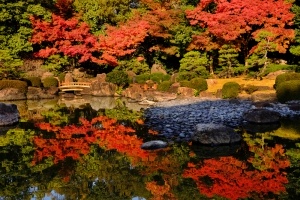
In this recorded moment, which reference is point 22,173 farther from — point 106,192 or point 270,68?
point 270,68

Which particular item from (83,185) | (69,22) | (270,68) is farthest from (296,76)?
(69,22)

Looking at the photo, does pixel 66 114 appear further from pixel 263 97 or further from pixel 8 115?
pixel 263 97

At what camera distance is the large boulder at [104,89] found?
1119 inches

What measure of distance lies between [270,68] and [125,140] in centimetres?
1801

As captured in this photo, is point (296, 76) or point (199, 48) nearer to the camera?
point (296, 76)

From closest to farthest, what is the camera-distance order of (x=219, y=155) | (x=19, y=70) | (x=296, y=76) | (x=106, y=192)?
(x=106, y=192) < (x=219, y=155) < (x=296, y=76) < (x=19, y=70)

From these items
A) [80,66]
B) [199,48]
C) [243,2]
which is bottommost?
[80,66]

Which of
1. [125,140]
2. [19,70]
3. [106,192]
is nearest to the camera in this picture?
[106,192]

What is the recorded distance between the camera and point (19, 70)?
32156 millimetres

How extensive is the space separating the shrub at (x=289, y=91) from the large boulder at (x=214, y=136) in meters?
8.63

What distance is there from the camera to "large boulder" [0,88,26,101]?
2607cm

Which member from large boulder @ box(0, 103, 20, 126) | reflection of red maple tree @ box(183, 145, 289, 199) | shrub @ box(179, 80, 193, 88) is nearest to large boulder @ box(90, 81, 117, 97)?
shrub @ box(179, 80, 193, 88)

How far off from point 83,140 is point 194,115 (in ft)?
17.4

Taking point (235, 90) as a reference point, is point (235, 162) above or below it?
above
